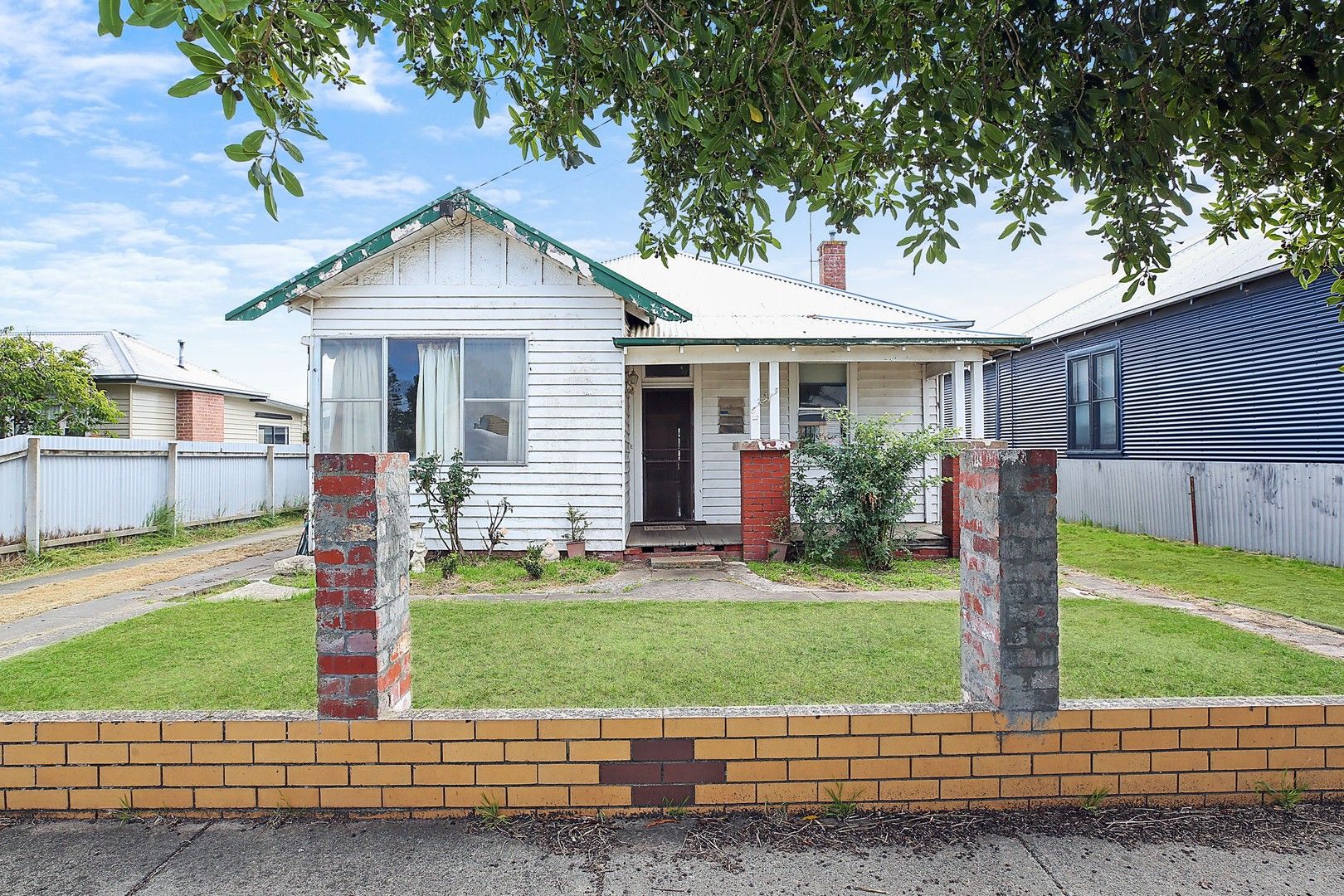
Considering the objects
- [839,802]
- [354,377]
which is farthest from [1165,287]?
[839,802]

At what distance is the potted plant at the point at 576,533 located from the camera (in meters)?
8.93

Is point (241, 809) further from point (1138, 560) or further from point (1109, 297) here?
point (1109, 297)

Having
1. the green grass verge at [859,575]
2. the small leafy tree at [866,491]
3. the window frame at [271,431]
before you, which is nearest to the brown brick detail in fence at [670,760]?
the green grass verge at [859,575]

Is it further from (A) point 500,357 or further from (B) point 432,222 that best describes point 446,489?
(B) point 432,222

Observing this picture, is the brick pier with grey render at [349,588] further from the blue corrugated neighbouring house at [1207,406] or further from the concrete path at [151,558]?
the blue corrugated neighbouring house at [1207,406]

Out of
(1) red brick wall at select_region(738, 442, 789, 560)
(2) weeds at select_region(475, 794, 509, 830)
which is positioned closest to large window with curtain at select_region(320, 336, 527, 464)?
(1) red brick wall at select_region(738, 442, 789, 560)

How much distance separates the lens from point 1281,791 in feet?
8.55

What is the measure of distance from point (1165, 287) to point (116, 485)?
17.8 metres

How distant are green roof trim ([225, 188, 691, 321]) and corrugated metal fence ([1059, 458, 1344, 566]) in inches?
327

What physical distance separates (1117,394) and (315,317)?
45.9ft

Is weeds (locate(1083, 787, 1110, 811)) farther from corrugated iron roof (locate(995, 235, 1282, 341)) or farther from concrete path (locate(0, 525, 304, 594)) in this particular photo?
concrete path (locate(0, 525, 304, 594))

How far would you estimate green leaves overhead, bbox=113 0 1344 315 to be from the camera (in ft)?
11.7

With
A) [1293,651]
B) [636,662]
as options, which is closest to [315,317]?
[636,662]

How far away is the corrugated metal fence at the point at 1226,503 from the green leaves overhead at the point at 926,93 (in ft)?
19.3
